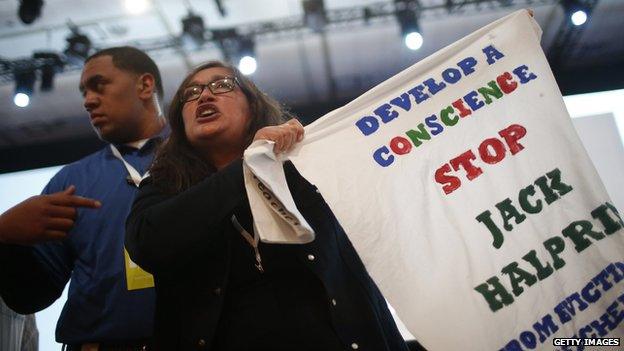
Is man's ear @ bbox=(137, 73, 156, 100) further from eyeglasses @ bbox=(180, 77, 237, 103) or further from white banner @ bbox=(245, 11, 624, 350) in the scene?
white banner @ bbox=(245, 11, 624, 350)

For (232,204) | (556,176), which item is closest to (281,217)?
(232,204)

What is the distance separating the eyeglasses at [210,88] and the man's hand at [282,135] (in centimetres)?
27

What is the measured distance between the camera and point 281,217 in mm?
1002

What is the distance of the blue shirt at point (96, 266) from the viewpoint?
1.28m

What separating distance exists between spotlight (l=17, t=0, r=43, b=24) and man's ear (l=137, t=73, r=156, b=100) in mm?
2321

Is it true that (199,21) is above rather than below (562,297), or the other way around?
above

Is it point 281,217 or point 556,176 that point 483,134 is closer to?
point 556,176

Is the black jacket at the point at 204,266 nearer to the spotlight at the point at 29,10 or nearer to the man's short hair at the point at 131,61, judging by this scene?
the man's short hair at the point at 131,61

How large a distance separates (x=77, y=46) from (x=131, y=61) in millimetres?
2414

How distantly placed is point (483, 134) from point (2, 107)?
15.7 ft

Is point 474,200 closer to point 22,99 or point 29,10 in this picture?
point 29,10

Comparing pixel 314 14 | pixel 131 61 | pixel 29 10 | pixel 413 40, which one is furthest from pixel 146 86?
pixel 413 40

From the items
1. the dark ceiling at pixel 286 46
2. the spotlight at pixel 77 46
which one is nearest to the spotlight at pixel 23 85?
the dark ceiling at pixel 286 46

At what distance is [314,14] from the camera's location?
12.6ft
